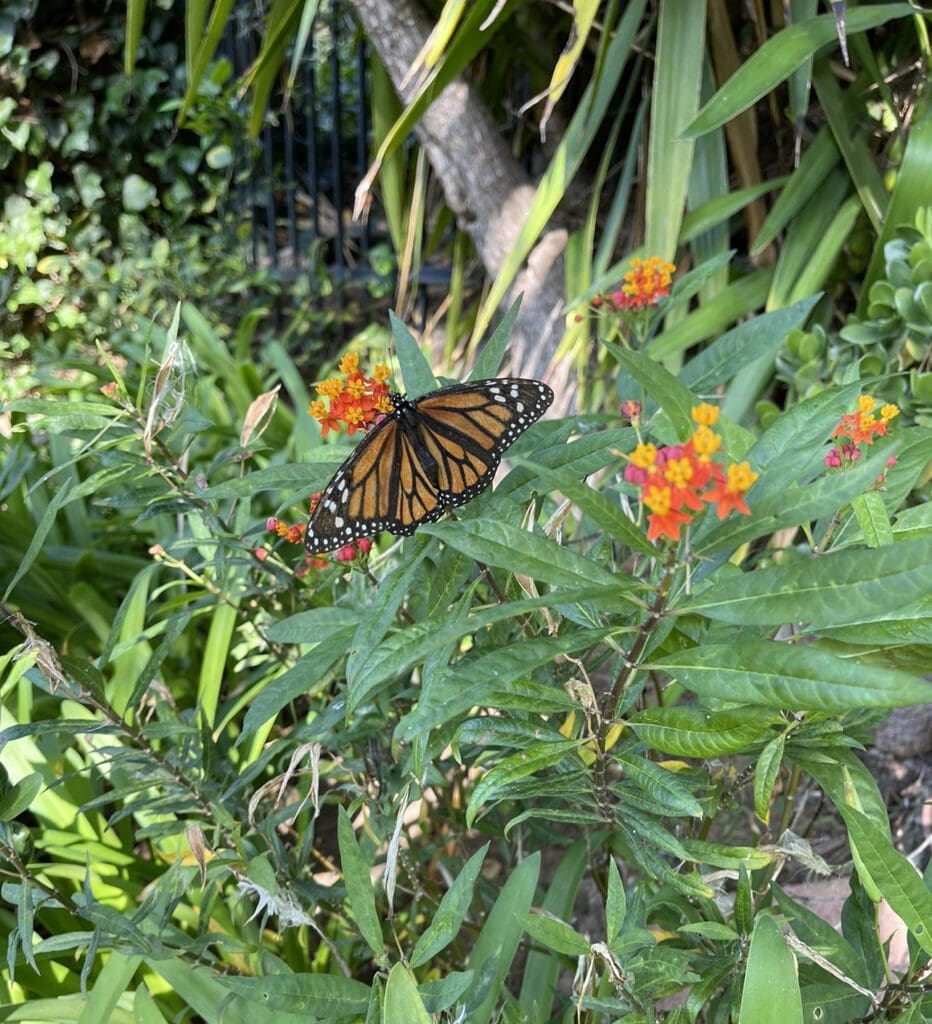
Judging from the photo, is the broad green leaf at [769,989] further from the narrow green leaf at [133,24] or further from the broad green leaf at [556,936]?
the narrow green leaf at [133,24]

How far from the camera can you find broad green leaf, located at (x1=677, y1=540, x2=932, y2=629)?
523 mm

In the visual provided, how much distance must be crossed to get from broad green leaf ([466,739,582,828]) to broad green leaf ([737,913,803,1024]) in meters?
0.20

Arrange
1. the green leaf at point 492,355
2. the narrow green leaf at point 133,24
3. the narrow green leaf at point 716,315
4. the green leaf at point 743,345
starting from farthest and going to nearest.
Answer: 1. the narrow green leaf at point 716,315
2. the narrow green leaf at point 133,24
3. the green leaf at point 743,345
4. the green leaf at point 492,355

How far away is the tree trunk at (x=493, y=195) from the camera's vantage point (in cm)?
216

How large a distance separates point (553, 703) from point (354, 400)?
311 millimetres

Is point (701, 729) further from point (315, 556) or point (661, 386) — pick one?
point (315, 556)

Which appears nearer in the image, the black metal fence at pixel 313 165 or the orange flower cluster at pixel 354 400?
the orange flower cluster at pixel 354 400

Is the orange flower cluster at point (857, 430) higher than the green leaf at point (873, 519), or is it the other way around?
the orange flower cluster at point (857, 430)

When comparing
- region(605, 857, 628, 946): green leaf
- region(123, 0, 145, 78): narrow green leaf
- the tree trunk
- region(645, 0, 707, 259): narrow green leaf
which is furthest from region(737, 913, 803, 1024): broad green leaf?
region(123, 0, 145, 78): narrow green leaf

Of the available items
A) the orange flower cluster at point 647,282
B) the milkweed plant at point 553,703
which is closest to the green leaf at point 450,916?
the milkweed plant at point 553,703

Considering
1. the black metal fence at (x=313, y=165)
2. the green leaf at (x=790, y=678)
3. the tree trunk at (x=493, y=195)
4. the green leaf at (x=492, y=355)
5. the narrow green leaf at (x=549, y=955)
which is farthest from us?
the black metal fence at (x=313, y=165)

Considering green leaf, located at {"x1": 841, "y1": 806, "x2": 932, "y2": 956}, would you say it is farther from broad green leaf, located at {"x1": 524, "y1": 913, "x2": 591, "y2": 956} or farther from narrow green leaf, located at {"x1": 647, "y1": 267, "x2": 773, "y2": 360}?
narrow green leaf, located at {"x1": 647, "y1": 267, "x2": 773, "y2": 360}

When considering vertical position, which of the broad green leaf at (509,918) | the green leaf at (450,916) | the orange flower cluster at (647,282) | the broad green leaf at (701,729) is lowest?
the broad green leaf at (509,918)

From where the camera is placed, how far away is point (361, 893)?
815mm
